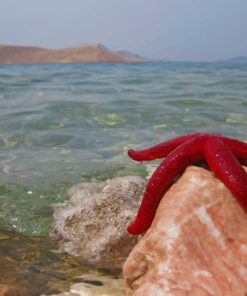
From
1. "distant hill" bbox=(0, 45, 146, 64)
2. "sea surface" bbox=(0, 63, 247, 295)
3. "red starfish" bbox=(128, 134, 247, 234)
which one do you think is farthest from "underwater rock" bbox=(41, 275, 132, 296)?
"distant hill" bbox=(0, 45, 146, 64)

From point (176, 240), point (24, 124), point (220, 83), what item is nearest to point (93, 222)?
point (176, 240)

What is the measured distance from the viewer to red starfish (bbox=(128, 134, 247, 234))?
2.68 m

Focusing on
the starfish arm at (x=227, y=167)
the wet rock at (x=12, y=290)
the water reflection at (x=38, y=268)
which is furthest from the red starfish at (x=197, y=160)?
the wet rock at (x=12, y=290)

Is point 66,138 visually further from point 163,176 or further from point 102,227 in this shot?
point 163,176

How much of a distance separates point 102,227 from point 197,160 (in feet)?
4.48

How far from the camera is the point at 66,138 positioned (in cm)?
826

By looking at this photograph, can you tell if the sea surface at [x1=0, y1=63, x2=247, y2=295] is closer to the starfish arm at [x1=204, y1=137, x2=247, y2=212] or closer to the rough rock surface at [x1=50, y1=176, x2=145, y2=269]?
the rough rock surface at [x1=50, y1=176, x2=145, y2=269]

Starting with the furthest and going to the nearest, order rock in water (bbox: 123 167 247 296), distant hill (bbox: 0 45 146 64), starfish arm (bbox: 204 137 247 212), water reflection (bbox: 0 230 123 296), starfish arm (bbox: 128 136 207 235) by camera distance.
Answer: distant hill (bbox: 0 45 146 64) < water reflection (bbox: 0 230 123 296) < starfish arm (bbox: 128 136 207 235) < starfish arm (bbox: 204 137 247 212) < rock in water (bbox: 123 167 247 296)

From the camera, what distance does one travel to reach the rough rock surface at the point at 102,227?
378 cm

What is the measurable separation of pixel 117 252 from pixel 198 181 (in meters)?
1.26

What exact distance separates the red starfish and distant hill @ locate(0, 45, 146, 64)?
54382 millimetres

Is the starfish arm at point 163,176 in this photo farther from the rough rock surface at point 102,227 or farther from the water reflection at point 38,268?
the rough rock surface at point 102,227

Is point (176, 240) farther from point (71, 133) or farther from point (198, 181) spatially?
point (71, 133)

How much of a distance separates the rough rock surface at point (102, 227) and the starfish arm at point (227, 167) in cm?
129
